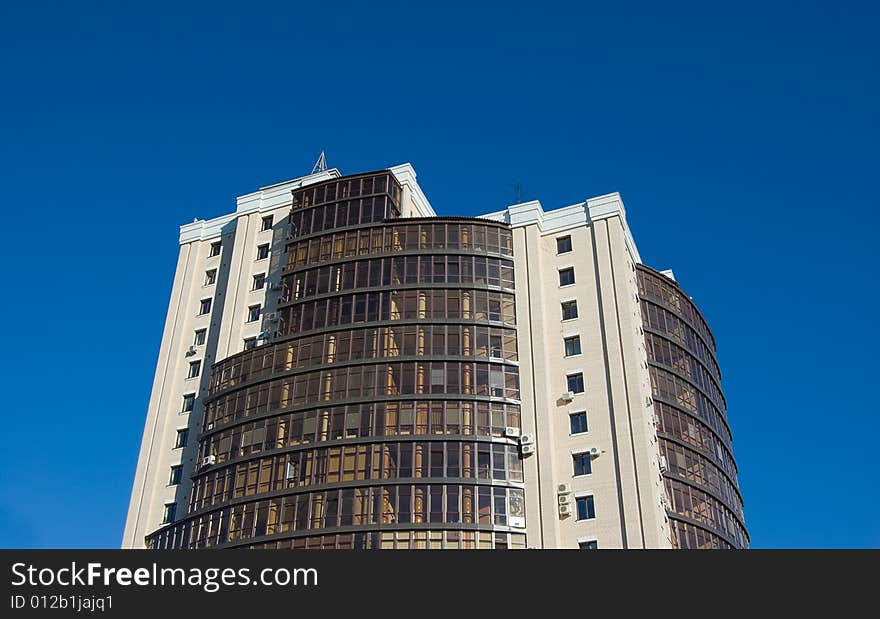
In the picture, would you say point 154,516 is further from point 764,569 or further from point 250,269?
point 764,569

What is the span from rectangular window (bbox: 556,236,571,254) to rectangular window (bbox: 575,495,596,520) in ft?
58.7

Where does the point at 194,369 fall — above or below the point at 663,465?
above

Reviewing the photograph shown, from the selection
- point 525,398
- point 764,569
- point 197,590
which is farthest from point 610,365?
point 197,590

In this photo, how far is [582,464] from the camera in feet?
178

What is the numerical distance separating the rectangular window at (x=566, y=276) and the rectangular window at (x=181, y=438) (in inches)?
1038

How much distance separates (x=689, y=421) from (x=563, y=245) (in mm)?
14201

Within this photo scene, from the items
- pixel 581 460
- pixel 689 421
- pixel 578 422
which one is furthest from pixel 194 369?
pixel 689 421

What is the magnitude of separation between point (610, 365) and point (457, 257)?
1206 cm

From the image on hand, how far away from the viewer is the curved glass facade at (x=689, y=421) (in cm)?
5644

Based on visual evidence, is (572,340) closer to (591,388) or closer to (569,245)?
(591,388)

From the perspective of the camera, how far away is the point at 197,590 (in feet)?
92.0

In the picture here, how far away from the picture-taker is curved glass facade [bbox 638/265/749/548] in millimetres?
56438

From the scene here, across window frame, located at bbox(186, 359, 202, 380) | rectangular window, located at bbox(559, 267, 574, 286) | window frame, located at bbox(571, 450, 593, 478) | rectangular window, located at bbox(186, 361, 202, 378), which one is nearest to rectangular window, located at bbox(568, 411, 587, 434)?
window frame, located at bbox(571, 450, 593, 478)

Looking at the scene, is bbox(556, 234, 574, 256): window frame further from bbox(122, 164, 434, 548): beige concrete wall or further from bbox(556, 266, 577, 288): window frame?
bbox(122, 164, 434, 548): beige concrete wall
